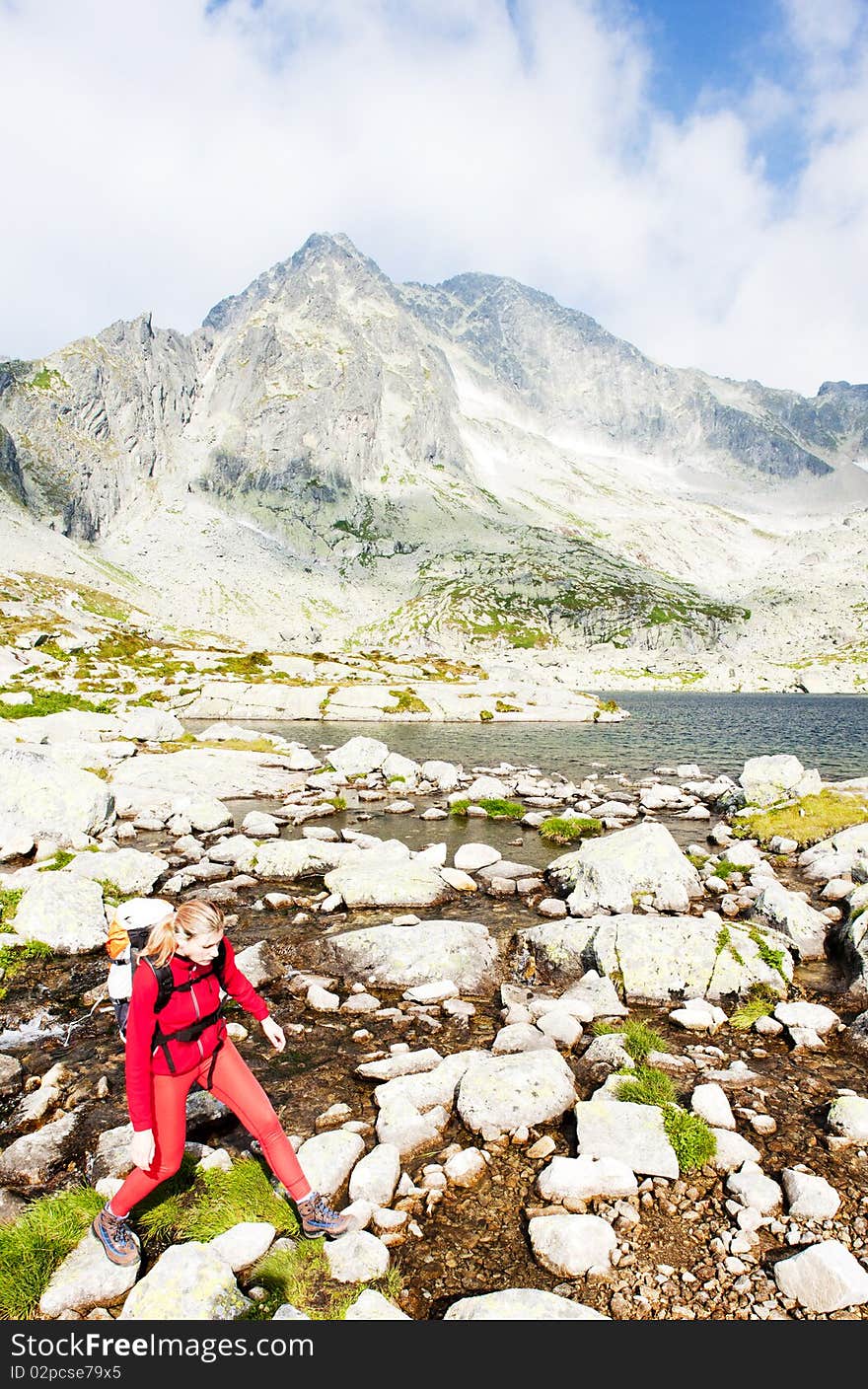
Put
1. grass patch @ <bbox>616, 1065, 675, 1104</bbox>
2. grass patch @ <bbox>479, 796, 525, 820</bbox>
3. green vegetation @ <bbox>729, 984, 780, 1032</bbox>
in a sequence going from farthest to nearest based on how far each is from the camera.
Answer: grass patch @ <bbox>479, 796, 525, 820</bbox>
green vegetation @ <bbox>729, 984, 780, 1032</bbox>
grass patch @ <bbox>616, 1065, 675, 1104</bbox>

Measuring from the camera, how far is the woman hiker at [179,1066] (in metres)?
6.74

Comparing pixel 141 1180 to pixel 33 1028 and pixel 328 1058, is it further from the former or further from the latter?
pixel 33 1028

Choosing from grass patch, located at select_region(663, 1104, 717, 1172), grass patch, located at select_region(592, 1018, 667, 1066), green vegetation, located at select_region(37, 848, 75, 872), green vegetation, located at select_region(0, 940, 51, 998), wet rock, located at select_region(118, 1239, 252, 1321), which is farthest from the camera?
green vegetation, located at select_region(37, 848, 75, 872)

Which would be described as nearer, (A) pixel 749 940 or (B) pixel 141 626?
Answer: (A) pixel 749 940

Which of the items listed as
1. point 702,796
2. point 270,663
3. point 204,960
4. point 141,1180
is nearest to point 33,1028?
point 141,1180

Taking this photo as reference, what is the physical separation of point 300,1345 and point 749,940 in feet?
39.6

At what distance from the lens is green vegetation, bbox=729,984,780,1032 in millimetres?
12562

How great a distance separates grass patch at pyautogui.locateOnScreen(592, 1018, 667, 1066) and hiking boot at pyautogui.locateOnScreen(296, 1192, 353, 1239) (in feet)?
19.2

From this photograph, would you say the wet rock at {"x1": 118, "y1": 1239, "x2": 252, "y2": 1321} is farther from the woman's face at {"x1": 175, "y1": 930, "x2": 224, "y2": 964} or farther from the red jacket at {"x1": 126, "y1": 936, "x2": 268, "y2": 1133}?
the woman's face at {"x1": 175, "y1": 930, "x2": 224, "y2": 964}

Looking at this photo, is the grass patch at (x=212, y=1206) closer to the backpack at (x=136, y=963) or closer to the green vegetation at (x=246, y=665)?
the backpack at (x=136, y=963)

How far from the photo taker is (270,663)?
4259 inches

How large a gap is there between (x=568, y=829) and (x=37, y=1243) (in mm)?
23808

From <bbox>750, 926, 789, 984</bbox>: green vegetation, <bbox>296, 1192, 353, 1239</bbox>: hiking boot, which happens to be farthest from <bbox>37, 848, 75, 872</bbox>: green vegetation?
<bbox>750, 926, 789, 984</bbox>: green vegetation

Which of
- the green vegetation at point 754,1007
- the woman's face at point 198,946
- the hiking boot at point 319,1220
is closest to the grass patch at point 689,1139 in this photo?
the green vegetation at point 754,1007
